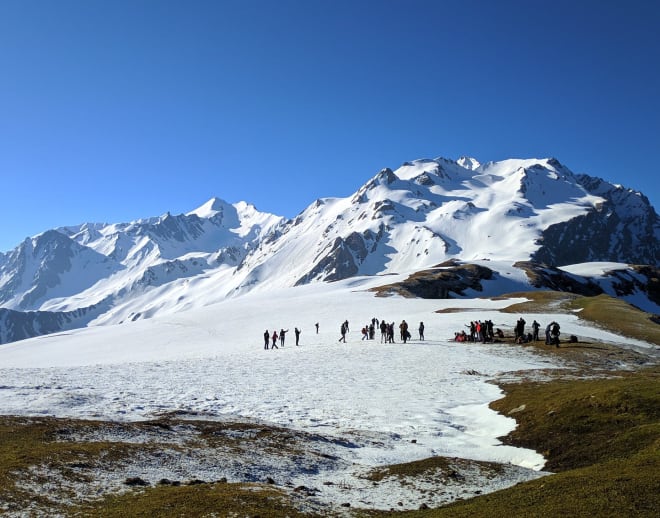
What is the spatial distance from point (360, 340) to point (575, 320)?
25701 millimetres

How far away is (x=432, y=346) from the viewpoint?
47.2 meters

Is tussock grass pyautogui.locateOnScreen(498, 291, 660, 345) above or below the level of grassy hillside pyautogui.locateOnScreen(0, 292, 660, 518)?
above

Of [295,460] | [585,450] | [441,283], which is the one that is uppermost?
[441,283]

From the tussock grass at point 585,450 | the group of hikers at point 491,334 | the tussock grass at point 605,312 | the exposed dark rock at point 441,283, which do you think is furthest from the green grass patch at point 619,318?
the exposed dark rock at point 441,283

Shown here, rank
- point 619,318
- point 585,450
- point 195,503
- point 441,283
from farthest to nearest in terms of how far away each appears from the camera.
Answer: point 441,283 → point 619,318 → point 585,450 → point 195,503

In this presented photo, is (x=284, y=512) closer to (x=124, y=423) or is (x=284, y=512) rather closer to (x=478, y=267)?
(x=124, y=423)

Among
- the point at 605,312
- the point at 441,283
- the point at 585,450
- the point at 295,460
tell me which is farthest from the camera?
the point at 441,283

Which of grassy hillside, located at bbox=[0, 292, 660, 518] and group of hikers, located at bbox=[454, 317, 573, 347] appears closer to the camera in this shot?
grassy hillside, located at bbox=[0, 292, 660, 518]

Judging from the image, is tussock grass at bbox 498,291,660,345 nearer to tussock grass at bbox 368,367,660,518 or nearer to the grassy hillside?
tussock grass at bbox 368,367,660,518

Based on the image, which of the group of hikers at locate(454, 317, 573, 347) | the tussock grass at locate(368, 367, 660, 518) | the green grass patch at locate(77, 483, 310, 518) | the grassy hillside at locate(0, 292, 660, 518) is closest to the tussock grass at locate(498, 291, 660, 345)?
the group of hikers at locate(454, 317, 573, 347)

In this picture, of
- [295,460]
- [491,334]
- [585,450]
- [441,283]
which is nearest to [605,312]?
[491,334]

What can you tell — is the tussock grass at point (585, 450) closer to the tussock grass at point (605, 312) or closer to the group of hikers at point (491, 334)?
the group of hikers at point (491, 334)

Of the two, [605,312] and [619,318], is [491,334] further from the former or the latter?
[605,312]

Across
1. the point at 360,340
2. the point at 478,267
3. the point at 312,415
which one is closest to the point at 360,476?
the point at 312,415
